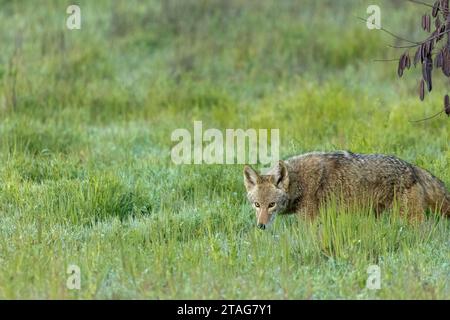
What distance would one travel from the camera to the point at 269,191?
24.5ft

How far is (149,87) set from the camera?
12984 millimetres

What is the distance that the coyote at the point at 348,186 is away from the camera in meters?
7.47

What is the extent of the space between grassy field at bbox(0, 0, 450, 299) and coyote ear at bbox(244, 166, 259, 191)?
0.36 meters

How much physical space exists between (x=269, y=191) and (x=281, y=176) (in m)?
0.18

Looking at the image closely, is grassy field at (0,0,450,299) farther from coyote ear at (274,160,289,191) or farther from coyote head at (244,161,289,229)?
coyote ear at (274,160,289,191)

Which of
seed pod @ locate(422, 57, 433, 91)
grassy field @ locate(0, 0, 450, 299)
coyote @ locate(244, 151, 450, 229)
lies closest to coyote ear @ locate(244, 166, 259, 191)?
coyote @ locate(244, 151, 450, 229)

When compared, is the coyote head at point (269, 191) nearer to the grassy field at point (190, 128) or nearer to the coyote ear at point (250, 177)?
the coyote ear at point (250, 177)

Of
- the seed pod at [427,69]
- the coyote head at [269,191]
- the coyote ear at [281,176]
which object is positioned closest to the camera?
the seed pod at [427,69]

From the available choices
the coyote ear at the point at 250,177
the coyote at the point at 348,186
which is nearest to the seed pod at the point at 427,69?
the coyote at the point at 348,186

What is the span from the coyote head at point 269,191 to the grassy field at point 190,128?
0.64 ft

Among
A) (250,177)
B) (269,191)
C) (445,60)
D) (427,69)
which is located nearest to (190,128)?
(250,177)
